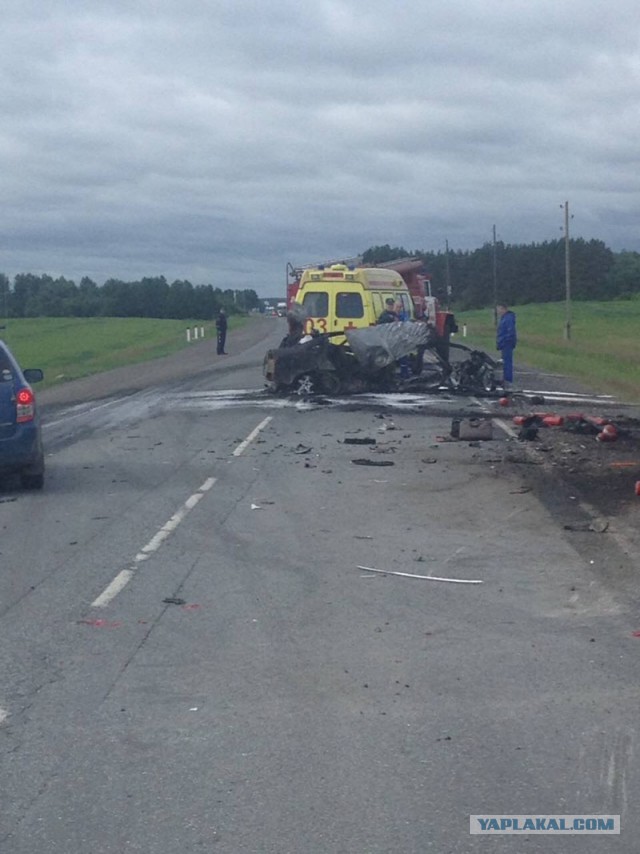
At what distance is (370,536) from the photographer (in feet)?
35.5

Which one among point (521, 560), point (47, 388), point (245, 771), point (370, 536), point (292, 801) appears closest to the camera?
point (292, 801)

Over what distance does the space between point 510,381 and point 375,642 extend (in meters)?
22.3

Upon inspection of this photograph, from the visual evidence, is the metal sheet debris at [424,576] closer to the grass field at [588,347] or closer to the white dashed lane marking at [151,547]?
the white dashed lane marking at [151,547]

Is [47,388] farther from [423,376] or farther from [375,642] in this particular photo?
[375,642]

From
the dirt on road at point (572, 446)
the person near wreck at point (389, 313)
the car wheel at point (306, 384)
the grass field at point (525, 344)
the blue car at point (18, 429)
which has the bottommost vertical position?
the grass field at point (525, 344)

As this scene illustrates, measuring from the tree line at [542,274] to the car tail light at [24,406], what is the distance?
394 ft

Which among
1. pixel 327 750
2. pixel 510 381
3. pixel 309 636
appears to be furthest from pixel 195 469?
pixel 510 381

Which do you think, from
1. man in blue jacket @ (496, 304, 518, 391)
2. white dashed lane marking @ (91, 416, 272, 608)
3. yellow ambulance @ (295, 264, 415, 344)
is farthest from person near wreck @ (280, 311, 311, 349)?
white dashed lane marking @ (91, 416, 272, 608)

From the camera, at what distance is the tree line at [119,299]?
137 metres

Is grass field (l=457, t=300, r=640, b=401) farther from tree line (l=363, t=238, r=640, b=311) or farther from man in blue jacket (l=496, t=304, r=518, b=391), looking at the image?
tree line (l=363, t=238, r=640, b=311)

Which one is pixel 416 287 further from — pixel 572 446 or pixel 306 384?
pixel 572 446

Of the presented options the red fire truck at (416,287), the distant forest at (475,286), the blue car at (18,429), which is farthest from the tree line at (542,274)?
the blue car at (18,429)

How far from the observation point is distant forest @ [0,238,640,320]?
138125mm

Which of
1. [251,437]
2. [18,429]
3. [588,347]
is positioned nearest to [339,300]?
[251,437]
